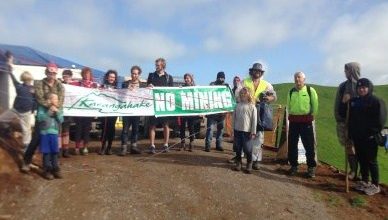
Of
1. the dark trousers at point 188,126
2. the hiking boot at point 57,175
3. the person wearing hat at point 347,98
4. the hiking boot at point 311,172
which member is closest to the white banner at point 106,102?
the dark trousers at point 188,126

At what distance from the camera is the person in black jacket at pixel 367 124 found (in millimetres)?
9562

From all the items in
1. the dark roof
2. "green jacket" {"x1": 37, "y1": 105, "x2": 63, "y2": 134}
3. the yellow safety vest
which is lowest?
"green jacket" {"x1": 37, "y1": 105, "x2": 63, "y2": 134}

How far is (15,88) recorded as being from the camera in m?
9.98

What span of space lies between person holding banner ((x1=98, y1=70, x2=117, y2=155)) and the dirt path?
0.62 meters

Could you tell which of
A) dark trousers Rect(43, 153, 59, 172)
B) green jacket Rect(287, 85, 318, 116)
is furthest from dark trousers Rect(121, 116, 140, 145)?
green jacket Rect(287, 85, 318, 116)

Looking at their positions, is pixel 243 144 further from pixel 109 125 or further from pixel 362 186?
pixel 109 125

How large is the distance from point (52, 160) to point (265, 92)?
4.90m

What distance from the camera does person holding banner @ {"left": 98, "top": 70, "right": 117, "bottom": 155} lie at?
11.5 m

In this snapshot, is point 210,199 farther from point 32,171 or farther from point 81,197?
point 32,171

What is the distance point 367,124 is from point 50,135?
6.13 meters

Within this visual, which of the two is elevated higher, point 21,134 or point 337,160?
point 21,134

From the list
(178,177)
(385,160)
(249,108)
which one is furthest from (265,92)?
(385,160)

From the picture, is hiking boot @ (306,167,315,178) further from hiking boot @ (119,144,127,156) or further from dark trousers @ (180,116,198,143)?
hiking boot @ (119,144,127,156)

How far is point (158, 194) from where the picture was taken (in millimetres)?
8641
